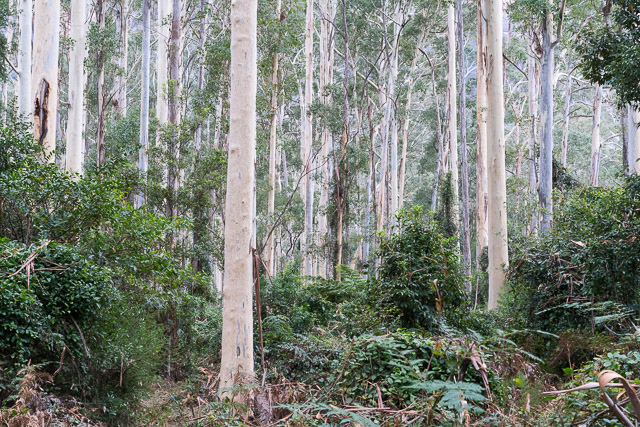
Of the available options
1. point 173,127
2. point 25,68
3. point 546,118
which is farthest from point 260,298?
point 546,118

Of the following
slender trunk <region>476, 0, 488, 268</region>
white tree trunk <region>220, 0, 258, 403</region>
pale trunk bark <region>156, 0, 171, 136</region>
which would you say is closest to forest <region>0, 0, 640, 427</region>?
→ white tree trunk <region>220, 0, 258, 403</region>

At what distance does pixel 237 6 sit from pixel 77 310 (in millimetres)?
3939

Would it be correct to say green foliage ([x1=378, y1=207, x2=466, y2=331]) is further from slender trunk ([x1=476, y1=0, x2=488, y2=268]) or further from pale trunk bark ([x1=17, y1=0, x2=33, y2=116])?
slender trunk ([x1=476, y1=0, x2=488, y2=268])

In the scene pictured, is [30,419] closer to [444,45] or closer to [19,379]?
[19,379]

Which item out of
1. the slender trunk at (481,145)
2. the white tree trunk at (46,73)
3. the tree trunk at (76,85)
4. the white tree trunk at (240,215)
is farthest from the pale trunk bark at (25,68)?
the slender trunk at (481,145)

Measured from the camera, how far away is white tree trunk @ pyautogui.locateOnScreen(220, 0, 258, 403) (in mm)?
6348

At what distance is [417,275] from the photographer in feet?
25.4

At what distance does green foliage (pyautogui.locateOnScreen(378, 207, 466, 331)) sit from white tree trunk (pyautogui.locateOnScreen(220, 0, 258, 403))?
2.25 metres

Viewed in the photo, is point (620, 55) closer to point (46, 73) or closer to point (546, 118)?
point (546, 118)

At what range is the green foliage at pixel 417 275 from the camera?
755 centimetres

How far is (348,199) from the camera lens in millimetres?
17359

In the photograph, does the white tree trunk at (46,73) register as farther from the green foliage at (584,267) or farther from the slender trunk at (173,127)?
the green foliage at (584,267)

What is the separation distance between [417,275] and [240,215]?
9.15ft

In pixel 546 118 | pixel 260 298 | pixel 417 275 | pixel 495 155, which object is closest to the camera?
pixel 417 275
